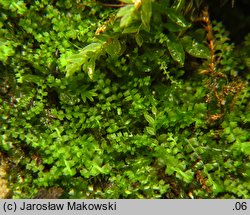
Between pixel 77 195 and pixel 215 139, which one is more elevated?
pixel 215 139

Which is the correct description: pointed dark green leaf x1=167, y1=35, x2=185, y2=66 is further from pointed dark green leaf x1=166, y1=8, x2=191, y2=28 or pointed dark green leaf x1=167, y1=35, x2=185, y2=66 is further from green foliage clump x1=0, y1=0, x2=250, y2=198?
pointed dark green leaf x1=166, y1=8, x2=191, y2=28

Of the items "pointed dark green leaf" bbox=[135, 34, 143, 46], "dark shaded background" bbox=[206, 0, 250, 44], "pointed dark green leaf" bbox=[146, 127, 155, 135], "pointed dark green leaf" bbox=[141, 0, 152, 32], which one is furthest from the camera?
"dark shaded background" bbox=[206, 0, 250, 44]

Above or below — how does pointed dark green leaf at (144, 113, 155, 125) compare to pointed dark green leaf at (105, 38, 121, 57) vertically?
below

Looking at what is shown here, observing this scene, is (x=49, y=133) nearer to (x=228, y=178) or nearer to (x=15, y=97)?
(x=15, y=97)

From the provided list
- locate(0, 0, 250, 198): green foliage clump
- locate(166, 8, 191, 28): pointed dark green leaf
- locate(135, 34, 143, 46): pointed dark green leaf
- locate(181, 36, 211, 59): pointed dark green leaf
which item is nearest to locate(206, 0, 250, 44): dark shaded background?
locate(0, 0, 250, 198): green foliage clump

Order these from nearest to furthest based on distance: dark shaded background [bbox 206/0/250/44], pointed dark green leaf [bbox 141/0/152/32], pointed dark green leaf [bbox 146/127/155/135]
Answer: pointed dark green leaf [bbox 141/0/152/32] < pointed dark green leaf [bbox 146/127/155/135] < dark shaded background [bbox 206/0/250/44]

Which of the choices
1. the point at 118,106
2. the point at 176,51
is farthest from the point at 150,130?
the point at 176,51

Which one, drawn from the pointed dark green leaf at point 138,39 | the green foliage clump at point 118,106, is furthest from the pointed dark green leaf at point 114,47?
the pointed dark green leaf at point 138,39

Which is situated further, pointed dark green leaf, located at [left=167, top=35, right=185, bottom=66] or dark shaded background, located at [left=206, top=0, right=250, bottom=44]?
dark shaded background, located at [left=206, top=0, right=250, bottom=44]
